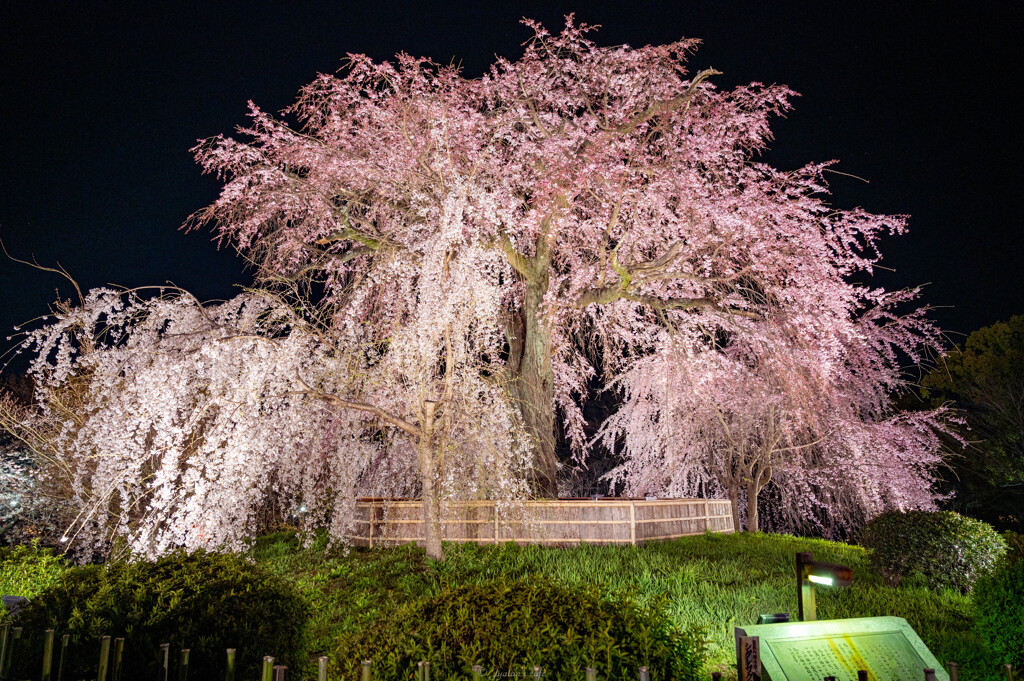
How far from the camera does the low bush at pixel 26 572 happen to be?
731 centimetres

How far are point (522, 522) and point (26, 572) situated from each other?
664 cm

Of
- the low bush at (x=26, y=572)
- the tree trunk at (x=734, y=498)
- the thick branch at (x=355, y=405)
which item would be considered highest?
the thick branch at (x=355, y=405)

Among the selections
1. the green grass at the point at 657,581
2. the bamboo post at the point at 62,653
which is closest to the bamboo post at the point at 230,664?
the bamboo post at the point at 62,653

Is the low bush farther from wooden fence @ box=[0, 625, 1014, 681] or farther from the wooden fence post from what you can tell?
the wooden fence post

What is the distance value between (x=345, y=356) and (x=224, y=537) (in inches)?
107

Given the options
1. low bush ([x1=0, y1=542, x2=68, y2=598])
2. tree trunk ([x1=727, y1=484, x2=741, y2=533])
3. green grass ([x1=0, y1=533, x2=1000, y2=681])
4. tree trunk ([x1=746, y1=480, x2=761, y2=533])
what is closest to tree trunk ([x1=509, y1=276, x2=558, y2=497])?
green grass ([x1=0, y1=533, x2=1000, y2=681])

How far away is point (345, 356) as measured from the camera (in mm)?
8789

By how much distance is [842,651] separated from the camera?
3.45 m

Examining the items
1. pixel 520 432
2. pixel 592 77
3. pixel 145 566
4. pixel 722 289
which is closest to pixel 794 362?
pixel 722 289

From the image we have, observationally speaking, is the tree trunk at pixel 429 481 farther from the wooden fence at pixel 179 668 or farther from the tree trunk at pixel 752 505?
the tree trunk at pixel 752 505

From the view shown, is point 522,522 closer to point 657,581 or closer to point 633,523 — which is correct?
point 633,523

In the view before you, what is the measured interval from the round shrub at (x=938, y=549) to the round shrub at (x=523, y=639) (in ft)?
21.0

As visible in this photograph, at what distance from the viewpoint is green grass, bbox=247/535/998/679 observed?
19.4ft

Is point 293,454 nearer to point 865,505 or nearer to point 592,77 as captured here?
point 592,77
